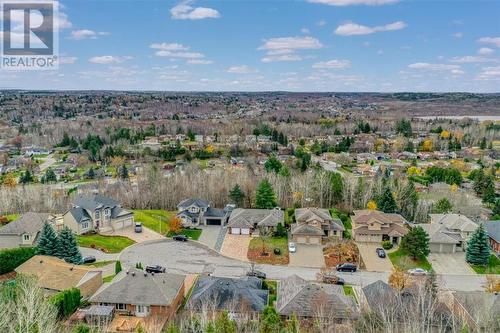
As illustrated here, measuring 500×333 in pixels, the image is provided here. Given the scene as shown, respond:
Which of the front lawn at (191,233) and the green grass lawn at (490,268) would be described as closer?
the green grass lawn at (490,268)

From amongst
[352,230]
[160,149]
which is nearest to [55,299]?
→ [352,230]

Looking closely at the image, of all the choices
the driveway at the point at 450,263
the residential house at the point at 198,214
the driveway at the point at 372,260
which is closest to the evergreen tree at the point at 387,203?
the driveway at the point at 372,260

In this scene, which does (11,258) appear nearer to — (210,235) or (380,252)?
(210,235)

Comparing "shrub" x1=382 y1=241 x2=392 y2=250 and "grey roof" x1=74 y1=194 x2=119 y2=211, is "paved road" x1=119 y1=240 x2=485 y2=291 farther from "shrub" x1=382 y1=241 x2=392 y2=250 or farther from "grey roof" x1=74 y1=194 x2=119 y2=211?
"grey roof" x1=74 y1=194 x2=119 y2=211

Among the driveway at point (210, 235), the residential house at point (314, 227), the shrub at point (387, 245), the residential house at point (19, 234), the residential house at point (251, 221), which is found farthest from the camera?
the residential house at point (251, 221)

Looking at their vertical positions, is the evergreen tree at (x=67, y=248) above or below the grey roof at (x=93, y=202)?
below

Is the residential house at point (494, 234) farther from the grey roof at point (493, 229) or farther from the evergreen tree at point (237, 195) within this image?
the evergreen tree at point (237, 195)

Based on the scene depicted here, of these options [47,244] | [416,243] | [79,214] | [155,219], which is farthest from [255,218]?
[47,244]
